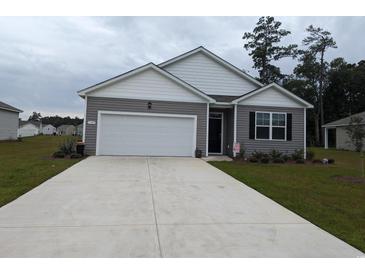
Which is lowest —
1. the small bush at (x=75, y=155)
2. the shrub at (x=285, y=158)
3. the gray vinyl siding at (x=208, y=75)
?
the small bush at (x=75, y=155)

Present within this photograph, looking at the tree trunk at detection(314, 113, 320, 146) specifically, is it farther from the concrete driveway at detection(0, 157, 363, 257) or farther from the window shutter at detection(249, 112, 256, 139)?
the concrete driveway at detection(0, 157, 363, 257)

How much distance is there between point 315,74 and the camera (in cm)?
4297

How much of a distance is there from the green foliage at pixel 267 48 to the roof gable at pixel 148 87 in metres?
26.9

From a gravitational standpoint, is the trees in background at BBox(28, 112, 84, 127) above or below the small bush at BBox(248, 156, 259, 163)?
above

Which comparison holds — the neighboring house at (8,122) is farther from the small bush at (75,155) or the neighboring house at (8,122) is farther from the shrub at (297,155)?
the shrub at (297,155)

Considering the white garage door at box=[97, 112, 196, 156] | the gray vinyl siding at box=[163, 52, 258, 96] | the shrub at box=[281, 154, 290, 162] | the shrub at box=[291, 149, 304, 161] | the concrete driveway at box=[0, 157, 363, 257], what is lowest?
the concrete driveway at box=[0, 157, 363, 257]

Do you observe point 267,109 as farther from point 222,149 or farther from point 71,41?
point 71,41

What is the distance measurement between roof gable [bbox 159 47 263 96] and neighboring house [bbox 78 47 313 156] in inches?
48.7

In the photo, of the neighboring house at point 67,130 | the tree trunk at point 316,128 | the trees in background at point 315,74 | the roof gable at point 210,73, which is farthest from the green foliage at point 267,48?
the neighboring house at point 67,130

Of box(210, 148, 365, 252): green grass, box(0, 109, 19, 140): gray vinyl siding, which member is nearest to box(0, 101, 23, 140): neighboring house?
box(0, 109, 19, 140): gray vinyl siding

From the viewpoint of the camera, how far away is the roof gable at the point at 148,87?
48.0ft

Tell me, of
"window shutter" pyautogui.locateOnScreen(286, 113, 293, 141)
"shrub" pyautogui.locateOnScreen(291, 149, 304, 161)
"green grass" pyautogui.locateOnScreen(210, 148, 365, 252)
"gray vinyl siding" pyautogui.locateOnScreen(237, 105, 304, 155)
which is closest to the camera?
"green grass" pyautogui.locateOnScreen(210, 148, 365, 252)

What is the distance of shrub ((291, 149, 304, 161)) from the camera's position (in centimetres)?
1518
